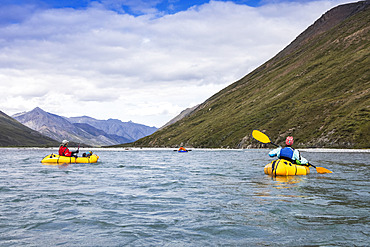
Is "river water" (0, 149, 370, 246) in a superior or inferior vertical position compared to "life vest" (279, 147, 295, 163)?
inferior

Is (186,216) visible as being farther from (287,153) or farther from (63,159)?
(63,159)

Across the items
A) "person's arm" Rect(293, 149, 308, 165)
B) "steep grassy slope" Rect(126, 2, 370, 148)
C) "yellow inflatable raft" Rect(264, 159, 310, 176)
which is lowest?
"yellow inflatable raft" Rect(264, 159, 310, 176)

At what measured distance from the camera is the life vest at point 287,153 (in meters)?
25.6

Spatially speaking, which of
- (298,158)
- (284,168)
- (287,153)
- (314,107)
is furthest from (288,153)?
(314,107)

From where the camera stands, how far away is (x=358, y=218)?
38.2 ft

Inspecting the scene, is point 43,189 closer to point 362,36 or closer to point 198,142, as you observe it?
point 198,142

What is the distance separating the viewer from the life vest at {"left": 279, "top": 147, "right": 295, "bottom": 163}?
84.1ft

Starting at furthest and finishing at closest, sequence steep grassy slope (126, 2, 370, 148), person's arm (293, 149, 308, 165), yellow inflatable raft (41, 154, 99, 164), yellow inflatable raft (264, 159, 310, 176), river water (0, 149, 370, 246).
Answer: steep grassy slope (126, 2, 370, 148), yellow inflatable raft (41, 154, 99, 164), person's arm (293, 149, 308, 165), yellow inflatable raft (264, 159, 310, 176), river water (0, 149, 370, 246)

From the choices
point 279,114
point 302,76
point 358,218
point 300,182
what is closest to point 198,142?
point 279,114

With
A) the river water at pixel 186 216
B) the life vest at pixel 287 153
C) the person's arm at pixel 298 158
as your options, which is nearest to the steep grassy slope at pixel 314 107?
the person's arm at pixel 298 158

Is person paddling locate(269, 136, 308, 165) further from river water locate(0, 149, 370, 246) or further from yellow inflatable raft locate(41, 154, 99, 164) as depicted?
yellow inflatable raft locate(41, 154, 99, 164)

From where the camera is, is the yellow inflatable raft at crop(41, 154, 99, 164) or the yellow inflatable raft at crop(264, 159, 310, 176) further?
the yellow inflatable raft at crop(41, 154, 99, 164)

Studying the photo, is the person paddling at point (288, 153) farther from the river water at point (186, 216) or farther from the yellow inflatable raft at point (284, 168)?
the river water at point (186, 216)

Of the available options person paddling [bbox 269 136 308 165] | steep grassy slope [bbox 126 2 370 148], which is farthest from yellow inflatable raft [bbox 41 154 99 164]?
steep grassy slope [bbox 126 2 370 148]
